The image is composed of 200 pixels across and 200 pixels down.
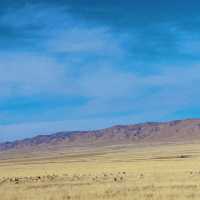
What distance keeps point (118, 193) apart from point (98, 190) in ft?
6.42

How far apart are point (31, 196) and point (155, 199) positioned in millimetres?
6435

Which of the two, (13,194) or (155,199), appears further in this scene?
(13,194)

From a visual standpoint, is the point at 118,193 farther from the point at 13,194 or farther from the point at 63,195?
the point at 13,194

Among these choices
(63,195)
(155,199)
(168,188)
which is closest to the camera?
(155,199)

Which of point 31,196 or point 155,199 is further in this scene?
point 31,196

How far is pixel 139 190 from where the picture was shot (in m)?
25.7

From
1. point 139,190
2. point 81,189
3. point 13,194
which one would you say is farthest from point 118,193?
point 13,194

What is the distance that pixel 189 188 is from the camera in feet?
84.2

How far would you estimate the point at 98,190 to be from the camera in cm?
2636

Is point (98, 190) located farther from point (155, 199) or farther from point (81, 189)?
point (155, 199)

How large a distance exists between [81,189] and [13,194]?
12.0 ft

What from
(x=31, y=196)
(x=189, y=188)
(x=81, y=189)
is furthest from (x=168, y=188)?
(x=31, y=196)

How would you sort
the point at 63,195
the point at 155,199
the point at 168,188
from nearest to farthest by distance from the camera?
the point at 155,199 → the point at 63,195 → the point at 168,188

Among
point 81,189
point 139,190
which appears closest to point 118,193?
point 139,190
